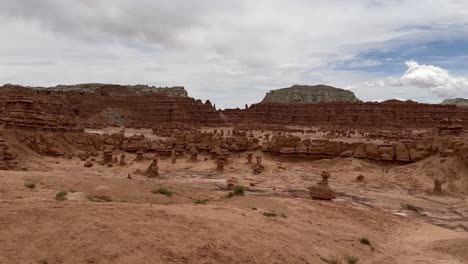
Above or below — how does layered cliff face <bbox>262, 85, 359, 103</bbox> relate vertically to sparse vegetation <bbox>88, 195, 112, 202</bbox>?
above

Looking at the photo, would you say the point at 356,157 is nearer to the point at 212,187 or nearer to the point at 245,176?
the point at 245,176

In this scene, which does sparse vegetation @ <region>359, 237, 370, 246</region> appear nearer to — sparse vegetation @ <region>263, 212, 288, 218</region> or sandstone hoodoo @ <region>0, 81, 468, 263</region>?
sandstone hoodoo @ <region>0, 81, 468, 263</region>

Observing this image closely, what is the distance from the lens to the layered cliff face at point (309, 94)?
107375mm

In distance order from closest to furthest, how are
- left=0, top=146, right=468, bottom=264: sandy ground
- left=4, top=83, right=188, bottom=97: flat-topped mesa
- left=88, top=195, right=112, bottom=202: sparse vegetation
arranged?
left=0, top=146, right=468, bottom=264: sandy ground → left=88, top=195, right=112, bottom=202: sparse vegetation → left=4, top=83, right=188, bottom=97: flat-topped mesa

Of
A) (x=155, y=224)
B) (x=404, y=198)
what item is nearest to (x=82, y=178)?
(x=155, y=224)

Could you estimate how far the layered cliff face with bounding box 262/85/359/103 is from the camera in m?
107

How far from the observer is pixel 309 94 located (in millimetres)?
108750

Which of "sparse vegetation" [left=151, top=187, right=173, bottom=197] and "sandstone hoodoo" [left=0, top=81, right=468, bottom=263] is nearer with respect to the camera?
"sandstone hoodoo" [left=0, top=81, right=468, bottom=263]

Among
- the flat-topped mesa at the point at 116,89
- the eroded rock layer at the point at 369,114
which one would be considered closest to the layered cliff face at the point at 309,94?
the eroded rock layer at the point at 369,114

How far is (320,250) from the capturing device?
9062 millimetres

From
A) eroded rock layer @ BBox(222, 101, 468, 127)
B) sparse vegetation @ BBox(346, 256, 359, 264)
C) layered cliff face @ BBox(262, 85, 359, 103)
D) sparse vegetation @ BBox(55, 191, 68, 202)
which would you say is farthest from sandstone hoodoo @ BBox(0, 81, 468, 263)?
layered cliff face @ BBox(262, 85, 359, 103)

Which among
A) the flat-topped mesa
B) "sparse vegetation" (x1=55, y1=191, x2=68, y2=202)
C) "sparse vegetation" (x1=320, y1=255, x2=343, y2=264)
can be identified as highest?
the flat-topped mesa

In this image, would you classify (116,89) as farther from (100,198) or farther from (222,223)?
(222,223)

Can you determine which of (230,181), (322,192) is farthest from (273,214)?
(230,181)
